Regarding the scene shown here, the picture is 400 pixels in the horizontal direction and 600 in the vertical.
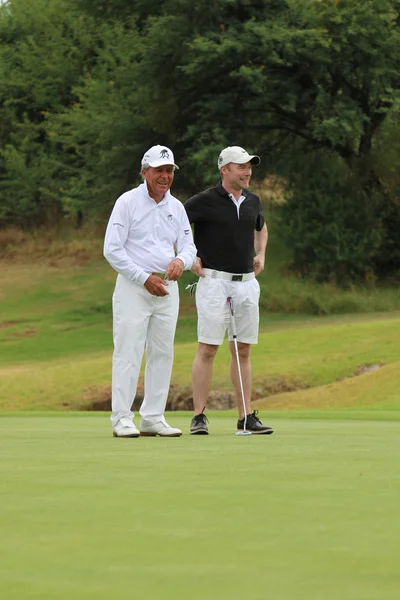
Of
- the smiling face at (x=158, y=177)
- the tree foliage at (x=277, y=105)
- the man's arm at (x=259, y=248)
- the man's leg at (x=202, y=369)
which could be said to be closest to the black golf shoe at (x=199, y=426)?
the man's leg at (x=202, y=369)

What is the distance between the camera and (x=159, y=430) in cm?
938

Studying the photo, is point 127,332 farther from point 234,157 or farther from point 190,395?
point 190,395

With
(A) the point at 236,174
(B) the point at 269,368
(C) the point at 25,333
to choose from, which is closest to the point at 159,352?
(A) the point at 236,174

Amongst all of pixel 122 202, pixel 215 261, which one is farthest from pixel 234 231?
pixel 122 202

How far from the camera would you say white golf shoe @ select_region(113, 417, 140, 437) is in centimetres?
905

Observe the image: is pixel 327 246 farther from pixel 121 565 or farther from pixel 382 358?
pixel 121 565

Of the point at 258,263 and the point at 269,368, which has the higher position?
the point at 258,263

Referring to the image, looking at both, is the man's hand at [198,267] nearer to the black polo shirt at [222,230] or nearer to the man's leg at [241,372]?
the black polo shirt at [222,230]

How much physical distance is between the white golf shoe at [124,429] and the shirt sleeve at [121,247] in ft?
3.09

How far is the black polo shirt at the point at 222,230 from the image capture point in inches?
386

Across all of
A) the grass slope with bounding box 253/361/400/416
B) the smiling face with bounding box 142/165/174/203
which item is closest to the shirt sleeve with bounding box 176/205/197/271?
the smiling face with bounding box 142/165/174/203

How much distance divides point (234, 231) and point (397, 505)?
17.2 feet

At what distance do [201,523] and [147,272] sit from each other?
16.6 feet

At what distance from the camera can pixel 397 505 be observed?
4738 mm
